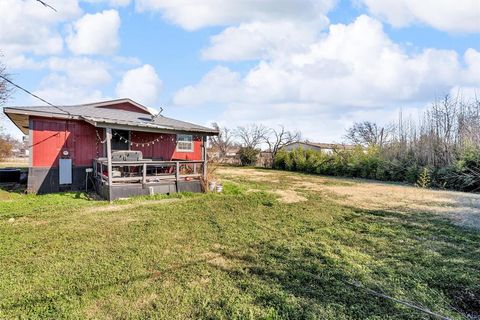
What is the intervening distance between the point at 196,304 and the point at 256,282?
2.57ft

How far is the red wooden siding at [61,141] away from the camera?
9.28m

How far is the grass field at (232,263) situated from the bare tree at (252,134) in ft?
99.4

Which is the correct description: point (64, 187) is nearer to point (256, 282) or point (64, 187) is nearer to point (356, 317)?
point (256, 282)

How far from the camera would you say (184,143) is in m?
13.0

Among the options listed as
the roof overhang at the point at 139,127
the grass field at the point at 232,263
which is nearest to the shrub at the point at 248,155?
the roof overhang at the point at 139,127

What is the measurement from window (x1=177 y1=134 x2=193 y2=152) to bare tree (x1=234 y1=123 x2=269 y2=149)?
23.7 metres

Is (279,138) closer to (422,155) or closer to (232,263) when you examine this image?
(422,155)

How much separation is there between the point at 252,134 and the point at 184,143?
26.4m

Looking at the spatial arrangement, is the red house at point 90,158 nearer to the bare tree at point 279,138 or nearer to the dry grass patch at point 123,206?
the dry grass patch at point 123,206

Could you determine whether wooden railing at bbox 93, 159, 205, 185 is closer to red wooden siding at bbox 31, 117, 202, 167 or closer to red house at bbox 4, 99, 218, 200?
red house at bbox 4, 99, 218, 200

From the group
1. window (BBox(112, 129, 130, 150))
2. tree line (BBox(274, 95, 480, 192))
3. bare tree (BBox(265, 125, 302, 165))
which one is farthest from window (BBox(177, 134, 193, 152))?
bare tree (BBox(265, 125, 302, 165))

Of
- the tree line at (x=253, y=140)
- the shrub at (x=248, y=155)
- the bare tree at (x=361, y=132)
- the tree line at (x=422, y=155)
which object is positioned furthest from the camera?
the bare tree at (x=361, y=132)

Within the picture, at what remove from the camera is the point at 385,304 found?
9.05ft

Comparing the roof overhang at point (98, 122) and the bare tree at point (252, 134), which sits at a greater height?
the bare tree at point (252, 134)
